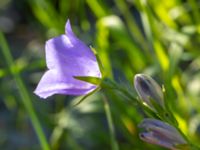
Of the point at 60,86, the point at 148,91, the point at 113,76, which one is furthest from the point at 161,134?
the point at 113,76

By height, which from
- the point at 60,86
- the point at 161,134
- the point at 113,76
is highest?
the point at 60,86

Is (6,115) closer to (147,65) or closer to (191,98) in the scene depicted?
(147,65)

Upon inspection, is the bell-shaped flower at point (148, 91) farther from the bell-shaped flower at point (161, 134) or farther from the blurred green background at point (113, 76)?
the blurred green background at point (113, 76)

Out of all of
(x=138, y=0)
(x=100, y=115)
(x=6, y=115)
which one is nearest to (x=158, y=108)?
(x=138, y=0)

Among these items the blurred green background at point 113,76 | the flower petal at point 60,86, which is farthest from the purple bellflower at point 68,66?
the blurred green background at point 113,76

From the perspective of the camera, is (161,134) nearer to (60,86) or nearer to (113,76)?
(60,86)

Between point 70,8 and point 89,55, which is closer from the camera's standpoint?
point 89,55
